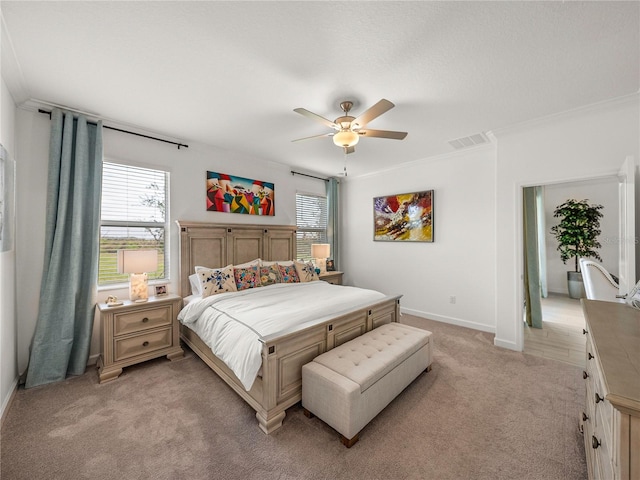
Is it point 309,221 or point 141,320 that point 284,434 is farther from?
point 309,221

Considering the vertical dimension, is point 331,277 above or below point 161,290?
below

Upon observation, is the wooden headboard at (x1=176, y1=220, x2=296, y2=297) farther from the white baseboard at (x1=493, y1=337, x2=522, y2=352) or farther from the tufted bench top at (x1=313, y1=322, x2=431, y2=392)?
the white baseboard at (x1=493, y1=337, x2=522, y2=352)

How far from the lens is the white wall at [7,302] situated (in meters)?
2.02

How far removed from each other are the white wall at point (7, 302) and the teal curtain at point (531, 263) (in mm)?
5894

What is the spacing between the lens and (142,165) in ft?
10.4

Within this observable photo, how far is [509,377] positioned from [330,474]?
6.77 feet

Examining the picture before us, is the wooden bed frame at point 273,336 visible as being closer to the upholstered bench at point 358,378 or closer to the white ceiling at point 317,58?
the upholstered bench at point 358,378

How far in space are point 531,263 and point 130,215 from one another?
561cm

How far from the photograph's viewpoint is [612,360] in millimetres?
946

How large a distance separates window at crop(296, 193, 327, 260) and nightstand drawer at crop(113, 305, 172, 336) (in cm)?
257

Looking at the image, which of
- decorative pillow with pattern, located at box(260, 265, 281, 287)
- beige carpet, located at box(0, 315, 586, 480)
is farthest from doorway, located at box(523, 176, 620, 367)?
decorative pillow with pattern, located at box(260, 265, 281, 287)

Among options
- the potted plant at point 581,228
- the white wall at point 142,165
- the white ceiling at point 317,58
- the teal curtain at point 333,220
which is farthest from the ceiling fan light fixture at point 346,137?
the potted plant at point 581,228

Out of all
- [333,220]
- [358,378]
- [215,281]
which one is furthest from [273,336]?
[333,220]

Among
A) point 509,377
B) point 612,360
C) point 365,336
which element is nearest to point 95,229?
point 365,336
